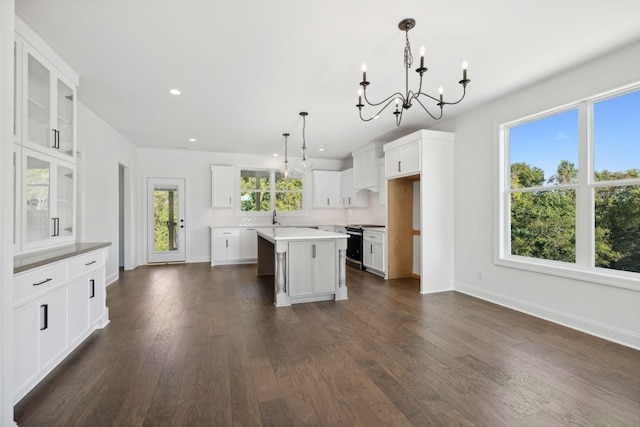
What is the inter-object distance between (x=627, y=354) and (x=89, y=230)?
20.2 ft

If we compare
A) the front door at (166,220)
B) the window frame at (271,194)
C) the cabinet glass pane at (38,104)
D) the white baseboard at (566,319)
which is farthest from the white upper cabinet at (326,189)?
the cabinet glass pane at (38,104)

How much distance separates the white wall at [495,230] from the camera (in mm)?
2705

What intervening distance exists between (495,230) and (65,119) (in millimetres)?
5090

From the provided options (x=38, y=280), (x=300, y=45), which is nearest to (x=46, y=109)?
(x=38, y=280)

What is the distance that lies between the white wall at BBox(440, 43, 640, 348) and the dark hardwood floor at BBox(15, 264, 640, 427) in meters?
0.21

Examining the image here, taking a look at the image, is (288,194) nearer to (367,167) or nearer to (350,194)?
(350,194)

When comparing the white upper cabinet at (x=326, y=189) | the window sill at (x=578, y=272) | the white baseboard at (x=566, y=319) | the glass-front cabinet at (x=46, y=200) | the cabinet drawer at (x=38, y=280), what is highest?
the white upper cabinet at (x=326, y=189)

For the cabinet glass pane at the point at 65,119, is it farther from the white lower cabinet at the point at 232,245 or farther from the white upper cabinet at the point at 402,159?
the white upper cabinet at the point at 402,159

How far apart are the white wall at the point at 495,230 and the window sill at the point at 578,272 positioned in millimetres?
58

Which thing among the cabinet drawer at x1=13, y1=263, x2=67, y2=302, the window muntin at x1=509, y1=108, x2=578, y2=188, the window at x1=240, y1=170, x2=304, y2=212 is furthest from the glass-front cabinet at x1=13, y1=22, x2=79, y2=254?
the window muntin at x1=509, y1=108, x2=578, y2=188

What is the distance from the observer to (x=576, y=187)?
3119 millimetres

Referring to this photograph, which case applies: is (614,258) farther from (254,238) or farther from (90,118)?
(90,118)

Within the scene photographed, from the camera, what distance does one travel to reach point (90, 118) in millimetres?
4254

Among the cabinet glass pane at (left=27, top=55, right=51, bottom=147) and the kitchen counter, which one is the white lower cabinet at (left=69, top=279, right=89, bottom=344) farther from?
the cabinet glass pane at (left=27, top=55, right=51, bottom=147)
